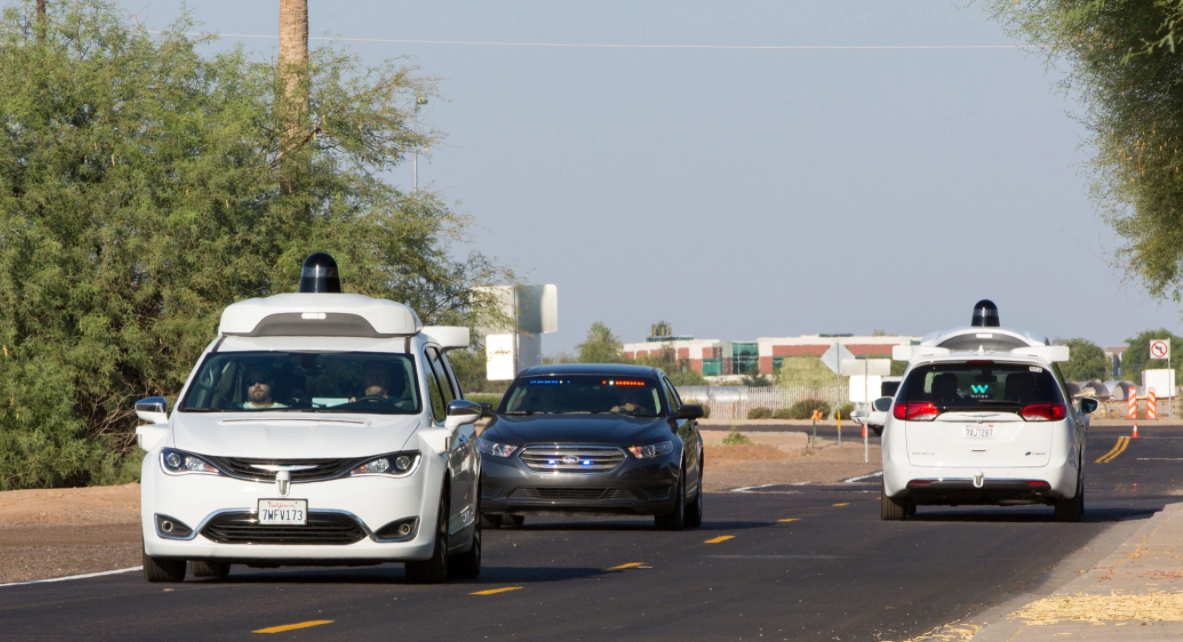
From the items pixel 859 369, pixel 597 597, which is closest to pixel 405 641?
pixel 597 597

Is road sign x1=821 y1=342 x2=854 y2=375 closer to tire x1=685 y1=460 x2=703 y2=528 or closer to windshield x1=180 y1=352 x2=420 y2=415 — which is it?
tire x1=685 y1=460 x2=703 y2=528

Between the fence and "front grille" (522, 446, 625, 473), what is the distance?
7839cm

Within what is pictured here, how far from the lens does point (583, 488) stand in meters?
17.7

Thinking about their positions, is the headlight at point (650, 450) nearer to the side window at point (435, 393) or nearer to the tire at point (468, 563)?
the tire at point (468, 563)

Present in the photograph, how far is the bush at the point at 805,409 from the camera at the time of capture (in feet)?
307

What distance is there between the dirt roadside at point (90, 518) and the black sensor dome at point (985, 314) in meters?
6.95

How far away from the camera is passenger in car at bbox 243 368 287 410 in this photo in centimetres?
1226

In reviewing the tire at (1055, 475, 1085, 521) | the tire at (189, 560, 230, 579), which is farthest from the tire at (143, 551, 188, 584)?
the tire at (1055, 475, 1085, 521)

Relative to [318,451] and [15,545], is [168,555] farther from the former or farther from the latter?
[15,545]

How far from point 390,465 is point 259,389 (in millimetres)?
1388

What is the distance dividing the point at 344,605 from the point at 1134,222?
1322cm

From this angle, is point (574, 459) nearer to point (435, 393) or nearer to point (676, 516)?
point (676, 516)

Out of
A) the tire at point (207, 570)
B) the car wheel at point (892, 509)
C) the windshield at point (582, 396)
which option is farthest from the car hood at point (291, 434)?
the car wheel at point (892, 509)

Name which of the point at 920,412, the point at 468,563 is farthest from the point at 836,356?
the point at 468,563
